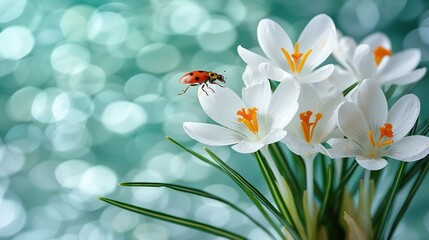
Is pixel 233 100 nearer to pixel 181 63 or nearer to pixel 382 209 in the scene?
pixel 382 209

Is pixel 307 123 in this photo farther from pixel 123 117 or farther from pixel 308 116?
pixel 123 117

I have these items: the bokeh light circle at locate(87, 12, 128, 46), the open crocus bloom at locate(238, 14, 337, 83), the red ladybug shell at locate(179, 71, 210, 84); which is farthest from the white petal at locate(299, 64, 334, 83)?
the bokeh light circle at locate(87, 12, 128, 46)

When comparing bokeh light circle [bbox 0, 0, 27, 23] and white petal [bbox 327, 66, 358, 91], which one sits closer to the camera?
white petal [bbox 327, 66, 358, 91]

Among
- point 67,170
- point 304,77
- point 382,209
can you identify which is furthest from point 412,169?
point 67,170

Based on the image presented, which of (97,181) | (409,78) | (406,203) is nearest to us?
(406,203)

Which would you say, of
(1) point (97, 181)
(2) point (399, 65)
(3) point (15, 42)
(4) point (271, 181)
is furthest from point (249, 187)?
(3) point (15, 42)

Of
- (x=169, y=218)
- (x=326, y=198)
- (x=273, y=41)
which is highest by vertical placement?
(x=273, y=41)

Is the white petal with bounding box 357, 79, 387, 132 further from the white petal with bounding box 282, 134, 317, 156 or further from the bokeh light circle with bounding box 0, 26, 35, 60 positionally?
the bokeh light circle with bounding box 0, 26, 35, 60
